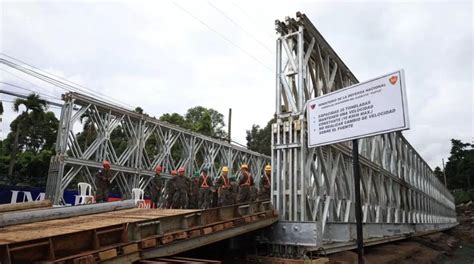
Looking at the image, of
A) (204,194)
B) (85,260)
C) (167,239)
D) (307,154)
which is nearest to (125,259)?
(85,260)

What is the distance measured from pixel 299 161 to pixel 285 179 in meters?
0.62

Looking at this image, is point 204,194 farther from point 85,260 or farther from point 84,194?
point 85,260

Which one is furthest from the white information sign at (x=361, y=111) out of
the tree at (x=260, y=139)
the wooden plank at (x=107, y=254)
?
the tree at (x=260, y=139)

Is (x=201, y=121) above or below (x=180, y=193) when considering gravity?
A: above

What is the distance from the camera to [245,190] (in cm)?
1160

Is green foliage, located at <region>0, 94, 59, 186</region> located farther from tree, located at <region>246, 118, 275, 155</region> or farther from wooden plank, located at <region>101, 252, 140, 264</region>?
tree, located at <region>246, 118, 275, 155</region>

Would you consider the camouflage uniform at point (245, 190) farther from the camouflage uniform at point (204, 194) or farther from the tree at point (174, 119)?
the tree at point (174, 119)

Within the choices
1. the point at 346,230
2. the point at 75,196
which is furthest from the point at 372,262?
the point at 75,196

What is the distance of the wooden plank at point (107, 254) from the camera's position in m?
4.79

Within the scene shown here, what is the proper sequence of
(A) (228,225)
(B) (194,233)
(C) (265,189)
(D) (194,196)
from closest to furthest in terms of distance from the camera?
(B) (194,233), (A) (228,225), (C) (265,189), (D) (194,196)

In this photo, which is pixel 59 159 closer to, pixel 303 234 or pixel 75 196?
pixel 75 196

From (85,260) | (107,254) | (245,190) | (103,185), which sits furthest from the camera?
(103,185)


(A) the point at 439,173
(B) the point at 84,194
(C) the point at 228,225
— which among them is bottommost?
(C) the point at 228,225

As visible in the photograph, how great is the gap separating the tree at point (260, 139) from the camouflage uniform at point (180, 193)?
42.4m
